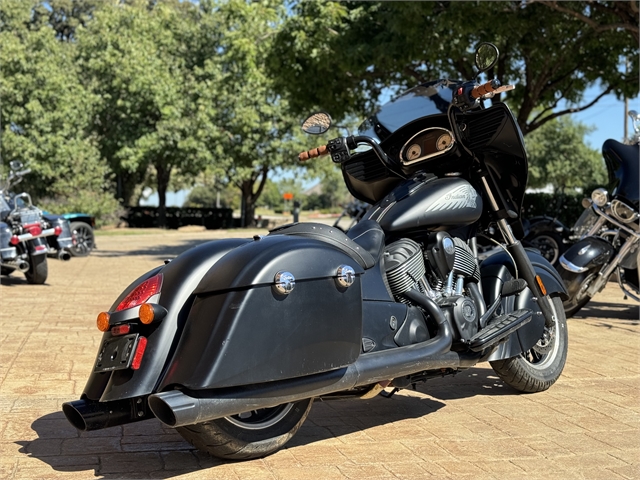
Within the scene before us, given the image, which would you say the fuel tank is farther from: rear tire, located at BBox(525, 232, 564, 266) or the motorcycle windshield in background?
rear tire, located at BBox(525, 232, 564, 266)

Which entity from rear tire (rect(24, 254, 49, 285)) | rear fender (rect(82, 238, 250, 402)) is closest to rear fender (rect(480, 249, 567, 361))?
rear fender (rect(82, 238, 250, 402))

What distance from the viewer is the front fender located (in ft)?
26.0

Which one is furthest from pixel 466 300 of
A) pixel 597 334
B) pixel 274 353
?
pixel 597 334

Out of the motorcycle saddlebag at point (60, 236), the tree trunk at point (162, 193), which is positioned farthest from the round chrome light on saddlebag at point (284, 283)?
the tree trunk at point (162, 193)

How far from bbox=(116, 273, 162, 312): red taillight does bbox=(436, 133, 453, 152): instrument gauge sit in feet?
5.96

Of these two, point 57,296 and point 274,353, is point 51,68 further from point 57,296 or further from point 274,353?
point 274,353

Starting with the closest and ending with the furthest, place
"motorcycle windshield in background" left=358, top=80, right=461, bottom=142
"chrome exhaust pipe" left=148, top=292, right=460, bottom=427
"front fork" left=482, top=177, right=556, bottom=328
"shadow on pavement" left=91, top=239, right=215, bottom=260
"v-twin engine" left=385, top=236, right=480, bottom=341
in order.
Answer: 1. "chrome exhaust pipe" left=148, top=292, right=460, bottom=427
2. "v-twin engine" left=385, top=236, right=480, bottom=341
3. "motorcycle windshield in background" left=358, top=80, right=461, bottom=142
4. "front fork" left=482, top=177, right=556, bottom=328
5. "shadow on pavement" left=91, top=239, right=215, bottom=260

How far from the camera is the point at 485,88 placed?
4234 mm

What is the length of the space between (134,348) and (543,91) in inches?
592

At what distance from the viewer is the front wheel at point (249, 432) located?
11.5ft

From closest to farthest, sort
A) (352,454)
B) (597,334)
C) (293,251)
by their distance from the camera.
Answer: (293,251), (352,454), (597,334)

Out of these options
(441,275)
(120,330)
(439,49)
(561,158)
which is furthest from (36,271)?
(561,158)

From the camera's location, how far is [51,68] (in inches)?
1270

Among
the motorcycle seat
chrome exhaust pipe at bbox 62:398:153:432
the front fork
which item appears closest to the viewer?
chrome exhaust pipe at bbox 62:398:153:432
